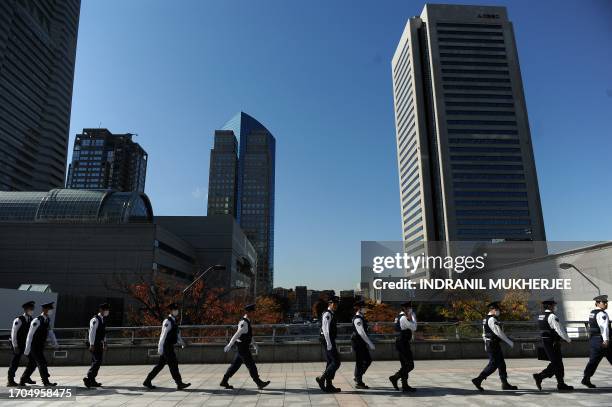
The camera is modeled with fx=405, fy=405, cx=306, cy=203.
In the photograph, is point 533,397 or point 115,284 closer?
point 533,397

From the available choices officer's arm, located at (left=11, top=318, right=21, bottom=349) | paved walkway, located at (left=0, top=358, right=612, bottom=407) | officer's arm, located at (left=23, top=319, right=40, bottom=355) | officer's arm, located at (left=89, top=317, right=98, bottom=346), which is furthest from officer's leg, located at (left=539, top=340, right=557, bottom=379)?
officer's arm, located at (left=11, top=318, right=21, bottom=349)

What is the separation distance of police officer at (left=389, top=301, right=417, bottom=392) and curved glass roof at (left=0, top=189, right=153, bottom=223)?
6506 cm

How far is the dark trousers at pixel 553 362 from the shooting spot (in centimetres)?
838

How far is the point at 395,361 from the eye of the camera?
1412cm

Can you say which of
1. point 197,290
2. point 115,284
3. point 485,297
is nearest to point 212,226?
point 115,284

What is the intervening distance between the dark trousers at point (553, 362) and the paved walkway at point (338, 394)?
0.32 m

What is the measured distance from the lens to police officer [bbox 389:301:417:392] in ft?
28.1

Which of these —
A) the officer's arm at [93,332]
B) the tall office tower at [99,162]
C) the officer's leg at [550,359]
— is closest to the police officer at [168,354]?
the officer's arm at [93,332]

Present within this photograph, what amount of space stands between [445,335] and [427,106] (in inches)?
5695

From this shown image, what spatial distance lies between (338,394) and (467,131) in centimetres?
14545

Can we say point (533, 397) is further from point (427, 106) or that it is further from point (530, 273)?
point (427, 106)

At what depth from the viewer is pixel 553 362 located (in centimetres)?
845

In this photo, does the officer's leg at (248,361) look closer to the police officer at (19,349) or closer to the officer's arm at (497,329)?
the police officer at (19,349)

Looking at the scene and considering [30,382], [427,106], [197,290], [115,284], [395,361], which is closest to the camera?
[30,382]
